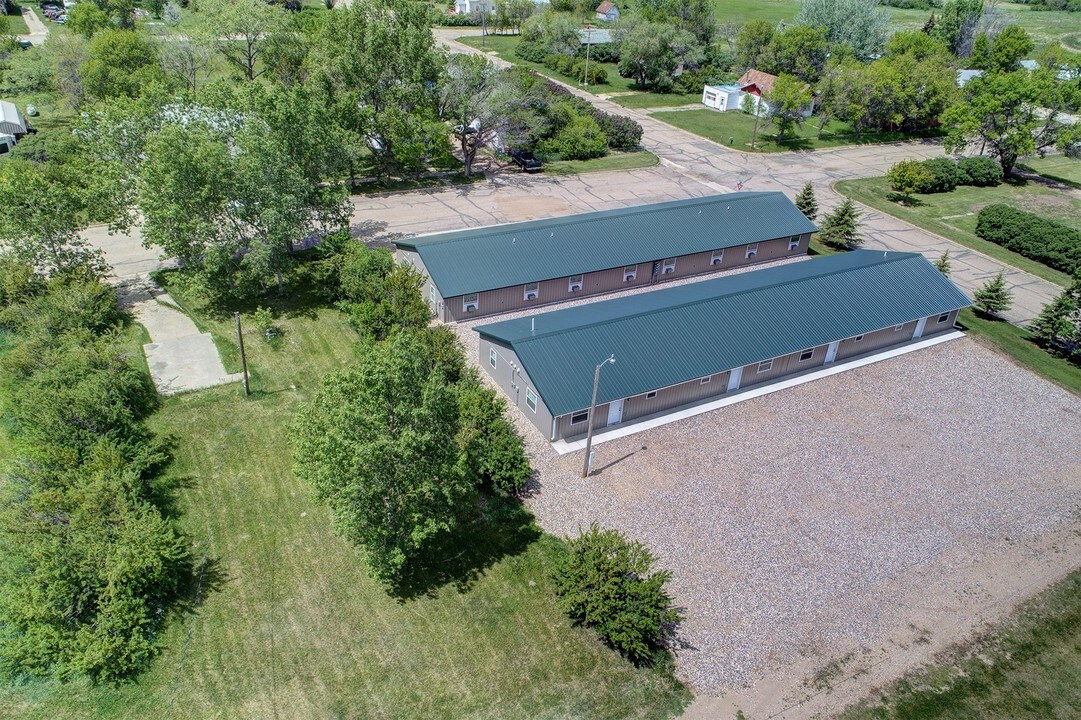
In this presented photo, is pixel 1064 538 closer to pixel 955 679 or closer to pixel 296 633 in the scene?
pixel 955 679

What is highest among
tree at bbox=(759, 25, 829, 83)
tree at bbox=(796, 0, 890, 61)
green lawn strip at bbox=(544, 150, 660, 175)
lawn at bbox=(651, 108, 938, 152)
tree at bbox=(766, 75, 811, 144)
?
tree at bbox=(796, 0, 890, 61)

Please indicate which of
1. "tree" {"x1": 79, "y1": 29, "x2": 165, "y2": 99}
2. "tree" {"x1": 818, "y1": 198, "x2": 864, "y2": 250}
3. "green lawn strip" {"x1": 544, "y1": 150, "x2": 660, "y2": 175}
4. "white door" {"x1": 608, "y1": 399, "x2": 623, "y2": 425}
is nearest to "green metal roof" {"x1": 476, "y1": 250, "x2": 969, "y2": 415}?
"white door" {"x1": 608, "y1": 399, "x2": 623, "y2": 425}

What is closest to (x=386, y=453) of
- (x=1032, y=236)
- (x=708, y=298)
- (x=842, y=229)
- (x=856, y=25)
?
(x=708, y=298)

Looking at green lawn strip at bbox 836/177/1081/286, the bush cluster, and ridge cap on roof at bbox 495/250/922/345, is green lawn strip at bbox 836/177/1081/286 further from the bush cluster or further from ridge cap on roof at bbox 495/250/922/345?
ridge cap on roof at bbox 495/250/922/345

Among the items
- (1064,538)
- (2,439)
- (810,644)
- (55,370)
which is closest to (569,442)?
(810,644)

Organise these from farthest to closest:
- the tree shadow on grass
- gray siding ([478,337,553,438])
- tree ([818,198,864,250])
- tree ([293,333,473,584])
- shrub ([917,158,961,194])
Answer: shrub ([917,158,961,194]) < tree ([818,198,864,250]) < gray siding ([478,337,553,438]) < the tree shadow on grass < tree ([293,333,473,584])

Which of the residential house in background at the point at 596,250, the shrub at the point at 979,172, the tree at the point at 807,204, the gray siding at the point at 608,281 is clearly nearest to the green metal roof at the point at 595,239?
the residential house in background at the point at 596,250

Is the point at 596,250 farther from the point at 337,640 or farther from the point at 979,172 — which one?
the point at 979,172
